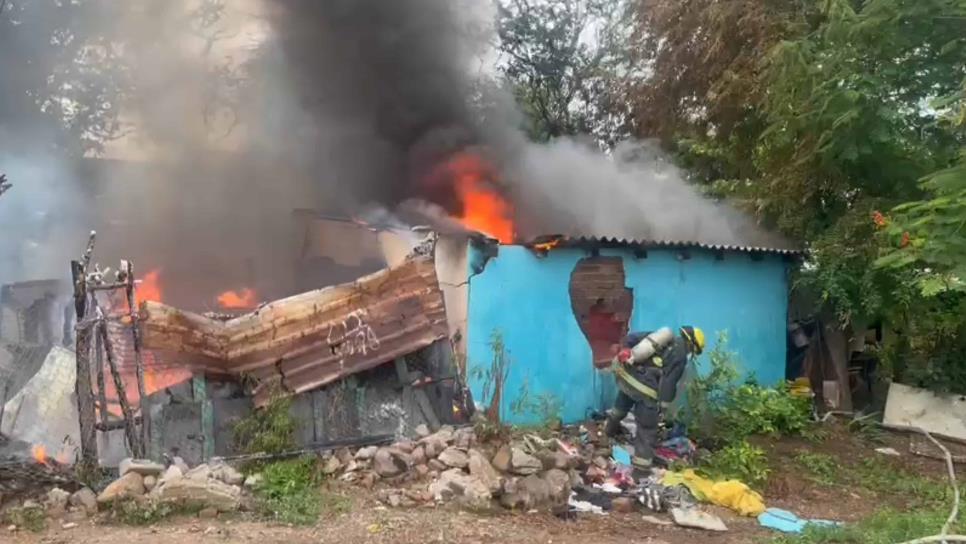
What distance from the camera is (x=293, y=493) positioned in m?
6.50

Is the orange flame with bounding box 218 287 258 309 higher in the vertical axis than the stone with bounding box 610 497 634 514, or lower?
higher

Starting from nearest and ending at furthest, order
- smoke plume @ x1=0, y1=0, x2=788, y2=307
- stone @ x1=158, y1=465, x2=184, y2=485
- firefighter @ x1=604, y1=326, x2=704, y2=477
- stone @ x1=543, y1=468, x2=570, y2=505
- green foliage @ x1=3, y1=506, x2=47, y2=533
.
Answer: green foliage @ x1=3, y1=506, x2=47, y2=533
stone @ x1=158, y1=465, x2=184, y2=485
stone @ x1=543, y1=468, x2=570, y2=505
firefighter @ x1=604, y1=326, x2=704, y2=477
smoke plume @ x1=0, y1=0, x2=788, y2=307

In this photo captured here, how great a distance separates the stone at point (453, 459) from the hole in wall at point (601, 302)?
2.59 metres

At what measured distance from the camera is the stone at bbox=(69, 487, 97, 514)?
19.9ft

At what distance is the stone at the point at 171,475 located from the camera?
20.4 feet

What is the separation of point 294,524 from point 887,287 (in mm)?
7619

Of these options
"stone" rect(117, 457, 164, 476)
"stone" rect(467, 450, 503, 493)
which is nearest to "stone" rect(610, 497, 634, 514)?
"stone" rect(467, 450, 503, 493)

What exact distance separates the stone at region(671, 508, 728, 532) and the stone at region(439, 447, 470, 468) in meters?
1.72

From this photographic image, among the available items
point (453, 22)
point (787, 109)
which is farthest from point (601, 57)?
point (787, 109)

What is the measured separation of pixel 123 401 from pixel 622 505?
398cm

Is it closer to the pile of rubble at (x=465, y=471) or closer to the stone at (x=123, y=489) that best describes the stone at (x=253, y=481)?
the pile of rubble at (x=465, y=471)

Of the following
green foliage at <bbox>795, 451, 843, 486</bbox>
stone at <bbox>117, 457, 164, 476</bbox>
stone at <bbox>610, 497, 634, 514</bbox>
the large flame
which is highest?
the large flame

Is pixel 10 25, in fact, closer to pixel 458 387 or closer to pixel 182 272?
pixel 182 272

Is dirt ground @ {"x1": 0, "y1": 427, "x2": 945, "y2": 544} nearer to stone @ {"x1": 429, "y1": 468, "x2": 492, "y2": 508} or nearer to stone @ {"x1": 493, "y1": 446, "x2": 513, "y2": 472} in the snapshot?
stone @ {"x1": 429, "y1": 468, "x2": 492, "y2": 508}
